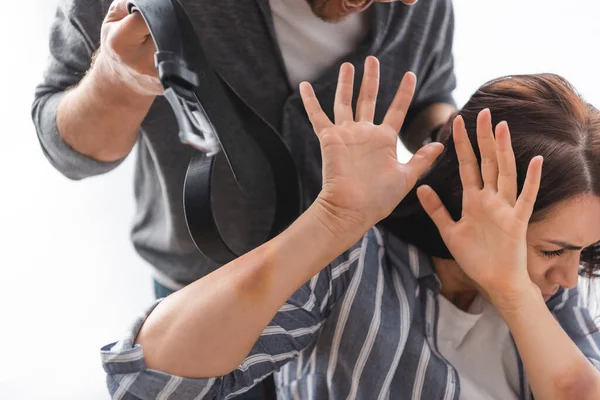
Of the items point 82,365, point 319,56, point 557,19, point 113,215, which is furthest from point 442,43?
point 82,365

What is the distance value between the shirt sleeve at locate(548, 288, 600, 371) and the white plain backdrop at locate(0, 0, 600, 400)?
590 millimetres

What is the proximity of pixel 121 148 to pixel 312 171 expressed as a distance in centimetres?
23

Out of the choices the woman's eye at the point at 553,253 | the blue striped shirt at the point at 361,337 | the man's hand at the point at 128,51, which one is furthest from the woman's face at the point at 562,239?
the man's hand at the point at 128,51

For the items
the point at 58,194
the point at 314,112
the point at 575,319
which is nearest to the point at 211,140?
the point at 314,112

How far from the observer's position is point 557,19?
4.58 feet

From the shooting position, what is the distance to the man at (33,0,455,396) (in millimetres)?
761

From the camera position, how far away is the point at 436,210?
2.55 ft

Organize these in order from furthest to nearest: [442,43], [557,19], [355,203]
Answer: [557,19]
[442,43]
[355,203]

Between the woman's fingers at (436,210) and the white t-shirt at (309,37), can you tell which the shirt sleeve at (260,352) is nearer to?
the woman's fingers at (436,210)

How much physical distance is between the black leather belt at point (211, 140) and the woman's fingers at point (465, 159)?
0.18 metres

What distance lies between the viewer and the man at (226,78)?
761 mm

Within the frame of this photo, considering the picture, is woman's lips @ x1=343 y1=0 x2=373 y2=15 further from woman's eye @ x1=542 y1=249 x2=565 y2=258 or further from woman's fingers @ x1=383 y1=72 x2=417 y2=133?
woman's eye @ x1=542 y1=249 x2=565 y2=258

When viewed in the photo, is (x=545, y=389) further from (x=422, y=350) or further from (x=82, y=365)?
(x=82, y=365)

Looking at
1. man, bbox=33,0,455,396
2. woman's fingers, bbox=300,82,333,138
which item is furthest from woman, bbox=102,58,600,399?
man, bbox=33,0,455,396
